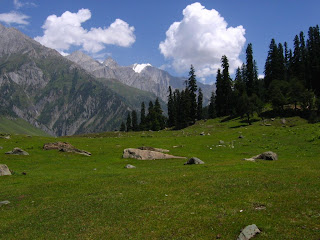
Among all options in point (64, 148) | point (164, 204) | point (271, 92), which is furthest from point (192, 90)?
point (164, 204)

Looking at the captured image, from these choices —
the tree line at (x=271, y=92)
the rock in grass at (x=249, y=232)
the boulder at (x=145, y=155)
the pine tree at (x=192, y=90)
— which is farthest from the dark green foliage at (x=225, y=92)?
the rock in grass at (x=249, y=232)

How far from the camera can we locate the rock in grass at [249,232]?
11.6 m

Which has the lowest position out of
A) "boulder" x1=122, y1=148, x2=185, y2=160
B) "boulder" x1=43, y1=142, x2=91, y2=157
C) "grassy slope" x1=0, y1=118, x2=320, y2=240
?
"grassy slope" x1=0, y1=118, x2=320, y2=240

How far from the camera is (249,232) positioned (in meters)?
11.9

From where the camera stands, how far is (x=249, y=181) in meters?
20.6

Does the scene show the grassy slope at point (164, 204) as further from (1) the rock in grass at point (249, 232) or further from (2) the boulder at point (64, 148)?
(2) the boulder at point (64, 148)

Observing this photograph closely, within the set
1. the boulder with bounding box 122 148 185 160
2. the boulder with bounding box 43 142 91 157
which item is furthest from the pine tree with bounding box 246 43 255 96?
the boulder with bounding box 43 142 91 157

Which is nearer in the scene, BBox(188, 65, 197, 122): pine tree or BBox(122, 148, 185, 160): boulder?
BBox(122, 148, 185, 160): boulder

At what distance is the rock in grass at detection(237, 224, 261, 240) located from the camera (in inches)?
459

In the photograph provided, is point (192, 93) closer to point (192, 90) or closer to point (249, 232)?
point (192, 90)

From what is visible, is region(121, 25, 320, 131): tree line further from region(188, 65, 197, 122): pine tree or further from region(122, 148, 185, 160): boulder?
region(122, 148, 185, 160): boulder

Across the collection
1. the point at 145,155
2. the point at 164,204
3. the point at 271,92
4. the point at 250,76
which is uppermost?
the point at 250,76

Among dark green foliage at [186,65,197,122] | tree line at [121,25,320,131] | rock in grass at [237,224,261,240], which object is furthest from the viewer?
dark green foliage at [186,65,197,122]

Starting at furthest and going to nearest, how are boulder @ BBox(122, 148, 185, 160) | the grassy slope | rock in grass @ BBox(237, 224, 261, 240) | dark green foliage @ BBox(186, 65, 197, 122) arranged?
dark green foliage @ BBox(186, 65, 197, 122)
boulder @ BBox(122, 148, 185, 160)
the grassy slope
rock in grass @ BBox(237, 224, 261, 240)
